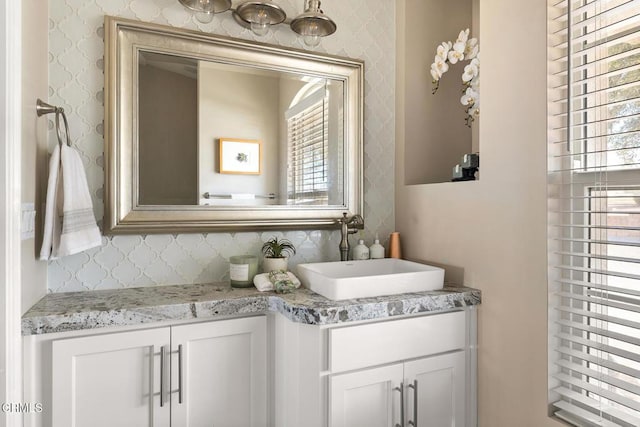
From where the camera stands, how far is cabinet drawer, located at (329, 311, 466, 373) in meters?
1.46

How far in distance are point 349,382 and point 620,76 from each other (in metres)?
1.36

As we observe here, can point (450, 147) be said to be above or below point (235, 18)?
below

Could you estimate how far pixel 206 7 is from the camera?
1723mm

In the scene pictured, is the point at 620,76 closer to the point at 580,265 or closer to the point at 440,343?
the point at 580,265

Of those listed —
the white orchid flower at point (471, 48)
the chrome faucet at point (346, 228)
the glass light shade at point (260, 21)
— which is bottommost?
the chrome faucet at point (346, 228)

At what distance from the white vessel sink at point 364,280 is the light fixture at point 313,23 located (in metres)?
1.11

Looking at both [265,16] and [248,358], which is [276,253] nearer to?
[248,358]

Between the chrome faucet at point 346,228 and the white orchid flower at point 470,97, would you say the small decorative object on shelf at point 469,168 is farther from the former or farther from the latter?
the chrome faucet at point 346,228

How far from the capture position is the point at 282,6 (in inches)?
78.5

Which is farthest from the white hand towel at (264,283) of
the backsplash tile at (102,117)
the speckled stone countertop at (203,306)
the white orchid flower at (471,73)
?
the white orchid flower at (471,73)

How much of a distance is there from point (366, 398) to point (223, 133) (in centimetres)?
127

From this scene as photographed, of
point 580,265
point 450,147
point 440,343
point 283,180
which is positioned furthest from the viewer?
point 450,147

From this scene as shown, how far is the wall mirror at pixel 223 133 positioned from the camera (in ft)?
5.54

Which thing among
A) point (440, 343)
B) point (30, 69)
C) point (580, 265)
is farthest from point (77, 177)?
point (580, 265)
